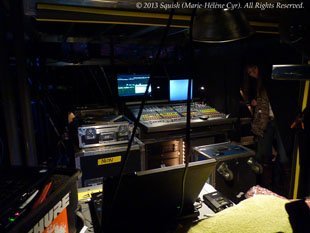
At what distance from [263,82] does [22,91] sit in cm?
345

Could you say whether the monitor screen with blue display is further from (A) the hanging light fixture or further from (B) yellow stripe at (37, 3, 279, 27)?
(A) the hanging light fixture

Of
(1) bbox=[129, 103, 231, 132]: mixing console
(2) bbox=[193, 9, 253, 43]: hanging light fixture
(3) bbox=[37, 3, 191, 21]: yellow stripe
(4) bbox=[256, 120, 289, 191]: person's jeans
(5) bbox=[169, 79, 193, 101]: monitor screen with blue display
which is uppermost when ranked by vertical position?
(3) bbox=[37, 3, 191, 21]: yellow stripe

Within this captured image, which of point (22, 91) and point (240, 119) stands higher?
point (22, 91)

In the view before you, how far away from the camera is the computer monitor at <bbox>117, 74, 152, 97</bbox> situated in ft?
12.7

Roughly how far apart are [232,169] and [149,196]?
1944mm

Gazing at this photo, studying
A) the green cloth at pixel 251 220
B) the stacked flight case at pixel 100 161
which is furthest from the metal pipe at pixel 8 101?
the green cloth at pixel 251 220

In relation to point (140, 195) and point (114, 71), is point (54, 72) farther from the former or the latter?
point (140, 195)

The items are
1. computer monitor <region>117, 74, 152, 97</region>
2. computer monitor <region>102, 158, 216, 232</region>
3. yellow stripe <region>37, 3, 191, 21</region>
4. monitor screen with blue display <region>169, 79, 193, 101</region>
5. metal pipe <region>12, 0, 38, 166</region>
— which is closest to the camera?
computer monitor <region>102, 158, 216, 232</region>

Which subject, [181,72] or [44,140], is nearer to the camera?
[44,140]

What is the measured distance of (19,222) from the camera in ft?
2.44

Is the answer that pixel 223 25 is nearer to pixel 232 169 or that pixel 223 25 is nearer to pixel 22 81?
pixel 232 169

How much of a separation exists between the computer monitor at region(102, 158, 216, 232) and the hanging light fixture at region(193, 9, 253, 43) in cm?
59

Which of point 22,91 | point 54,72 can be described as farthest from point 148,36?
point 22,91

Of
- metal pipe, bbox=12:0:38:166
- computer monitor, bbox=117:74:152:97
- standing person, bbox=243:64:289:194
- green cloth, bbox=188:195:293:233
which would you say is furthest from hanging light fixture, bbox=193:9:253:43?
standing person, bbox=243:64:289:194
